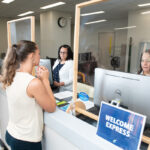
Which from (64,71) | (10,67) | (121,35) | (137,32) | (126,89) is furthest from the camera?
(121,35)

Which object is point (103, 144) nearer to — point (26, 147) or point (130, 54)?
point (26, 147)

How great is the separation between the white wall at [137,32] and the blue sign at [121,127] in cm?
504

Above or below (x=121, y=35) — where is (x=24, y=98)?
below

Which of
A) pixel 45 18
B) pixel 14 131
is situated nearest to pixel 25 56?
pixel 14 131

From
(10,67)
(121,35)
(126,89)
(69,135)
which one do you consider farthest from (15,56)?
(121,35)

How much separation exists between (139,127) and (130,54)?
5.52m

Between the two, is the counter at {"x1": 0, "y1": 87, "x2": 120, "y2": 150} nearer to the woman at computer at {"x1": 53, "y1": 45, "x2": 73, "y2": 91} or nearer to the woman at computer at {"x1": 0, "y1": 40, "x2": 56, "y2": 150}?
the woman at computer at {"x1": 0, "y1": 40, "x2": 56, "y2": 150}

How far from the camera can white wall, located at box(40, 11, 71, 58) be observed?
19.9 feet

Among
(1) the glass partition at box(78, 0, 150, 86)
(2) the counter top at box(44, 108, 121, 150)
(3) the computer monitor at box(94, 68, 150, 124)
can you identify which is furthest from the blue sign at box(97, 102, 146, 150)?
(1) the glass partition at box(78, 0, 150, 86)

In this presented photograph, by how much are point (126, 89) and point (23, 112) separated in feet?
2.39

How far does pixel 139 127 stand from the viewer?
69 cm

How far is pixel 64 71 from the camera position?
2375 millimetres

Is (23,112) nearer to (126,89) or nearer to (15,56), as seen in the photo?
(15,56)

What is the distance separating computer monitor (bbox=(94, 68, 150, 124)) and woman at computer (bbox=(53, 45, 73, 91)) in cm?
114
